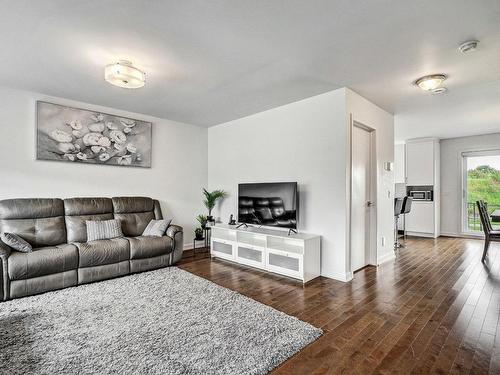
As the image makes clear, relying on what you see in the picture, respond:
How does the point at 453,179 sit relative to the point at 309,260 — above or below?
above

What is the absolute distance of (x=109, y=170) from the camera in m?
4.38

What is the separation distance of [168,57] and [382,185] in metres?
3.66

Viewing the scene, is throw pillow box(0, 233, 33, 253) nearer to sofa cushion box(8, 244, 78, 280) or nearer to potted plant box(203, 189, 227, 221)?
sofa cushion box(8, 244, 78, 280)

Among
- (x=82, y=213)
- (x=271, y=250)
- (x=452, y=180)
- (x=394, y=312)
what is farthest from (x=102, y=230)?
(x=452, y=180)

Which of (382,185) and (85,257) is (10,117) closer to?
(85,257)

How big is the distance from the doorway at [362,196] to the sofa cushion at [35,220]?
4.00 metres

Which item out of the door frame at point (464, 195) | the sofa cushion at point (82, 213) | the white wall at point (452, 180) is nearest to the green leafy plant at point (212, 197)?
the sofa cushion at point (82, 213)

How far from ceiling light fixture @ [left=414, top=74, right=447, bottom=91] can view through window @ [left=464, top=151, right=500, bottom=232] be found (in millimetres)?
4550

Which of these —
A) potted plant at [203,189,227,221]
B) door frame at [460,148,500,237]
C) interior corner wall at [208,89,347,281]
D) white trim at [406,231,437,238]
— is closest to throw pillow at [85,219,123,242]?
potted plant at [203,189,227,221]

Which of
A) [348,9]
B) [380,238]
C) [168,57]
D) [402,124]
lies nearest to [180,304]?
[168,57]

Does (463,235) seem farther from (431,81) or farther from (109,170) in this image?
(109,170)

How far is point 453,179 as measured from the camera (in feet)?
21.9

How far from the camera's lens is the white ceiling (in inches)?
78.0

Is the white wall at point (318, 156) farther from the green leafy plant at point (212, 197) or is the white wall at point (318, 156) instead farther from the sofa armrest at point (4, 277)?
the sofa armrest at point (4, 277)
